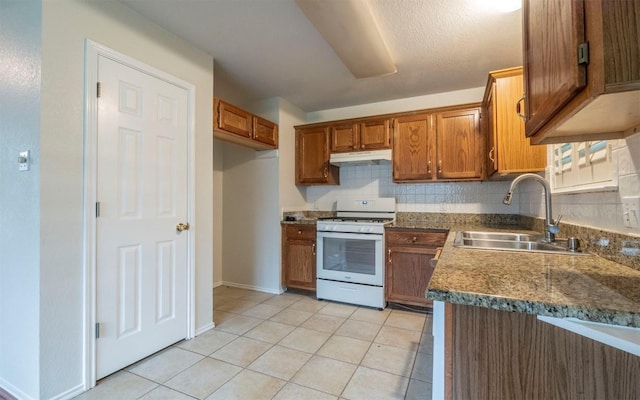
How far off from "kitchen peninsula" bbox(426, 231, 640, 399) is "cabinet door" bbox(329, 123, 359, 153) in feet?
8.76

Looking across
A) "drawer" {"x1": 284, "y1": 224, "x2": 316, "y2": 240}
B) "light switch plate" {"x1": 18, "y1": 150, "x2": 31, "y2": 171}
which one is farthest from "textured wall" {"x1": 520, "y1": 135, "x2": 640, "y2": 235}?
"light switch plate" {"x1": 18, "y1": 150, "x2": 31, "y2": 171}

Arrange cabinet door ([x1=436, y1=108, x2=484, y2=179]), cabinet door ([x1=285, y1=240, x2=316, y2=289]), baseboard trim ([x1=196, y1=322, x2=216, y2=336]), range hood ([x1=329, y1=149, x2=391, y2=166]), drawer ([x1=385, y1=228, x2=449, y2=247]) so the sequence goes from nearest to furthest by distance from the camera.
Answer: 1. baseboard trim ([x1=196, y1=322, x2=216, y2=336])
2. drawer ([x1=385, y1=228, x2=449, y2=247])
3. cabinet door ([x1=436, y1=108, x2=484, y2=179])
4. range hood ([x1=329, y1=149, x2=391, y2=166])
5. cabinet door ([x1=285, y1=240, x2=316, y2=289])

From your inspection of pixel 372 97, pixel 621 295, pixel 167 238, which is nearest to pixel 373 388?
pixel 621 295

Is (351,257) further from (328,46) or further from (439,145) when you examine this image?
(328,46)

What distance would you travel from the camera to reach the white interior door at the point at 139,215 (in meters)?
1.78

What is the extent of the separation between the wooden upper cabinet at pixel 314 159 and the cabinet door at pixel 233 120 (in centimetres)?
87

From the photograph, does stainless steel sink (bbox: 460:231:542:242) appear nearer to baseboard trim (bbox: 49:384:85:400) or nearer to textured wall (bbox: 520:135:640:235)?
textured wall (bbox: 520:135:640:235)

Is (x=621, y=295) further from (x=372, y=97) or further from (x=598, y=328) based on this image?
(x=372, y=97)

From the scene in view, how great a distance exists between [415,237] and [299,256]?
1353mm

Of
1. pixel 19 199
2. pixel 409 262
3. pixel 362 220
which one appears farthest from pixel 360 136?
pixel 19 199

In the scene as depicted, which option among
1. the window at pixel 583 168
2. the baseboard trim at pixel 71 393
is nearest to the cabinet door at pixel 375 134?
the window at pixel 583 168

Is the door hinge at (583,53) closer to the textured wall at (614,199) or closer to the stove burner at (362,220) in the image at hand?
the textured wall at (614,199)

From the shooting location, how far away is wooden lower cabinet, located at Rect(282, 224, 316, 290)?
337 cm

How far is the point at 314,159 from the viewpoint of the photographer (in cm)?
369
